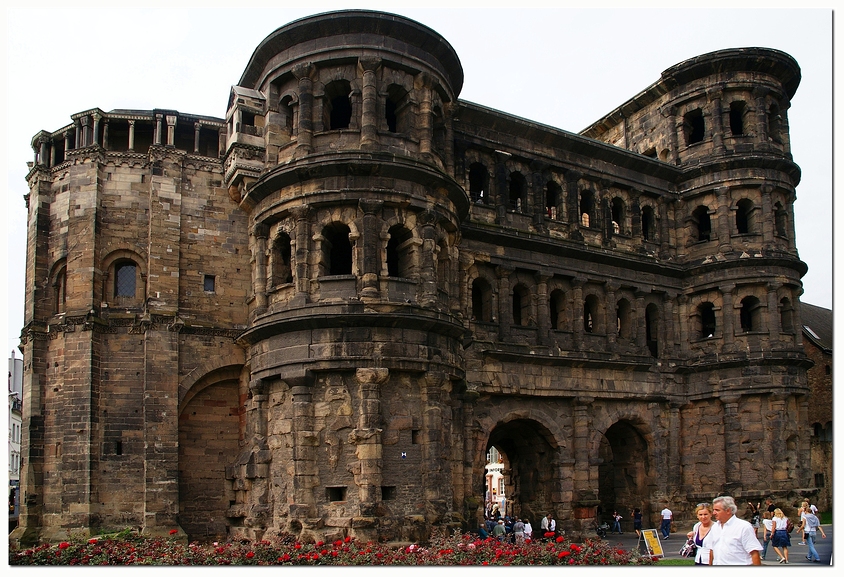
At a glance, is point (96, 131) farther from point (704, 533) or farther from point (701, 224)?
point (701, 224)

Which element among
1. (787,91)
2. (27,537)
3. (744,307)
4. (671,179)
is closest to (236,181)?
(27,537)

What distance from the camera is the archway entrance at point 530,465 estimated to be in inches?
1092

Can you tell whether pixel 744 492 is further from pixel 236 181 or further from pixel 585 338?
pixel 236 181

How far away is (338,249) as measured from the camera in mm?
25406

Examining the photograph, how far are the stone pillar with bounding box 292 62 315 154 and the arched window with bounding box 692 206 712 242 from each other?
16.0 meters

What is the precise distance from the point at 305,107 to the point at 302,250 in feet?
13.2

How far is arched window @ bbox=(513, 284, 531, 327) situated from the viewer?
1116 inches

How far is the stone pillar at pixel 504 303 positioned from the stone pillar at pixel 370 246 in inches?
238

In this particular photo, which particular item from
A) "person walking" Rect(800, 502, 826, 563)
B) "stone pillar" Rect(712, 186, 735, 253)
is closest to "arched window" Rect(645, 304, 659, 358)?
"stone pillar" Rect(712, 186, 735, 253)

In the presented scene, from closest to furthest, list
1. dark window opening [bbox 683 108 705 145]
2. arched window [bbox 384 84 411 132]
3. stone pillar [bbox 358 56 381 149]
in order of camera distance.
Answer: 1. stone pillar [bbox 358 56 381 149]
2. arched window [bbox 384 84 411 132]
3. dark window opening [bbox 683 108 705 145]

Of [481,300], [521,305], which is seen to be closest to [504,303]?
[481,300]

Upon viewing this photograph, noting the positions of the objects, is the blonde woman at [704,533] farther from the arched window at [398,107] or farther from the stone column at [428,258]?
the arched window at [398,107]

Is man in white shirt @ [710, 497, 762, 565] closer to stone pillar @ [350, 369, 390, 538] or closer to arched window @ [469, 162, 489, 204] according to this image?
stone pillar @ [350, 369, 390, 538]

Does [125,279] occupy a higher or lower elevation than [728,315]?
higher
